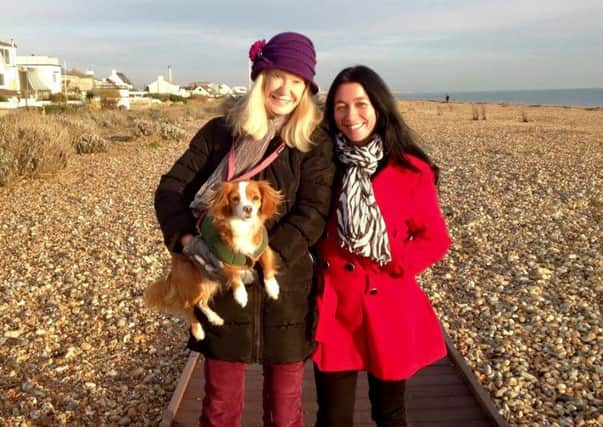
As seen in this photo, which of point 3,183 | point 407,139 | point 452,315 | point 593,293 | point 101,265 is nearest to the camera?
point 407,139

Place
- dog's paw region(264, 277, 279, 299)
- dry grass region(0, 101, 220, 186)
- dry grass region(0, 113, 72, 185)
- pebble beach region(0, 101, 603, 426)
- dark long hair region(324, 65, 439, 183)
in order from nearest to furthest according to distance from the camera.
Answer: dog's paw region(264, 277, 279, 299), dark long hair region(324, 65, 439, 183), pebble beach region(0, 101, 603, 426), dry grass region(0, 113, 72, 185), dry grass region(0, 101, 220, 186)

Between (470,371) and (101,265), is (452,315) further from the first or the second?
(101,265)

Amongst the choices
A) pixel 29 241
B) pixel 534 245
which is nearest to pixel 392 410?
pixel 534 245

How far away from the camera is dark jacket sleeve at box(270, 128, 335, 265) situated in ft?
8.84

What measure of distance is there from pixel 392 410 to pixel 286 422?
581mm

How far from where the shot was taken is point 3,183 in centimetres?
1340

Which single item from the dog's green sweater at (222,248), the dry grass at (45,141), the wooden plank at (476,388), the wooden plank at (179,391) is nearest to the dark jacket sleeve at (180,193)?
the dog's green sweater at (222,248)

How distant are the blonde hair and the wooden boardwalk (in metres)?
2.37

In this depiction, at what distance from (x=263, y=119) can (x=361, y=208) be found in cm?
64

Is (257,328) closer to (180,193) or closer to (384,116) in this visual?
(180,193)

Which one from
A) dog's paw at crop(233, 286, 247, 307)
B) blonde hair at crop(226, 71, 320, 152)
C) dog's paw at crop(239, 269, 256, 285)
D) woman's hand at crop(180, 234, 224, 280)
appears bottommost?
dog's paw at crop(233, 286, 247, 307)

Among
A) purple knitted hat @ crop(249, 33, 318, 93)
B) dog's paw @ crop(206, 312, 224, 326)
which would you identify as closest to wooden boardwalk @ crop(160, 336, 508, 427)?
dog's paw @ crop(206, 312, 224, 326)

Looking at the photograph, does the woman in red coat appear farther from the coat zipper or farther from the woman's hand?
the woman's hand

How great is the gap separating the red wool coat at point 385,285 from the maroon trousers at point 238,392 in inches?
7.6
